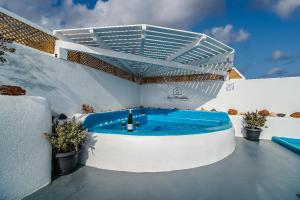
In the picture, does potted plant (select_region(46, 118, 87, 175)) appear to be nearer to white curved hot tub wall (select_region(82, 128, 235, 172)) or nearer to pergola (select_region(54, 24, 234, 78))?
white curved hot tub wall (select_region(82, 128, 235, 172))

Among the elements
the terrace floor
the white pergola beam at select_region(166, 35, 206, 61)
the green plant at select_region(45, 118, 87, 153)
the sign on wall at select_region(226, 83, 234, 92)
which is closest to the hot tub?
the terrace floor

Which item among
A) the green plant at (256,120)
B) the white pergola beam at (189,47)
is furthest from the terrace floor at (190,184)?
the white pergola beam at (189,47)

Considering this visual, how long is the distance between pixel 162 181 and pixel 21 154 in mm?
2507

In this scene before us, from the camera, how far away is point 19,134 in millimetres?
2680

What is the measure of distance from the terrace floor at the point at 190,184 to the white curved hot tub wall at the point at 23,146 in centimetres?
27

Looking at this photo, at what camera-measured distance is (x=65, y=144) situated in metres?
3.37

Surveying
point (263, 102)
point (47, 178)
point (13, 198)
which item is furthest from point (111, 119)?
point (263, 102)

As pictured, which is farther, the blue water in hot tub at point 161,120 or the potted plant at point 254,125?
the blue water in hot tub at point 161,120

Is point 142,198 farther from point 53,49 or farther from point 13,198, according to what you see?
point 53,49

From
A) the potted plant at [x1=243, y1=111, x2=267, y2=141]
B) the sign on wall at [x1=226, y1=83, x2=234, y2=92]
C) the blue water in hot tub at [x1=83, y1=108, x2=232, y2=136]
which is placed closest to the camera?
the potted plant at [x1=243, y1=111, x2=267, y2=141]

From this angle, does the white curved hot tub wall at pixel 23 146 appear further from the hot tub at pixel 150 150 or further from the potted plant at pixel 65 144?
the hot tub at pixel 150 150

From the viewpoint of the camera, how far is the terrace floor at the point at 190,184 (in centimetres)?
288

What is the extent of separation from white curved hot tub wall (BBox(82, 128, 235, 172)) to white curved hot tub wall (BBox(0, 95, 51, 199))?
1049 millimetres

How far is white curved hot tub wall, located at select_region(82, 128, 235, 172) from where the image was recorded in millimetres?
3811
